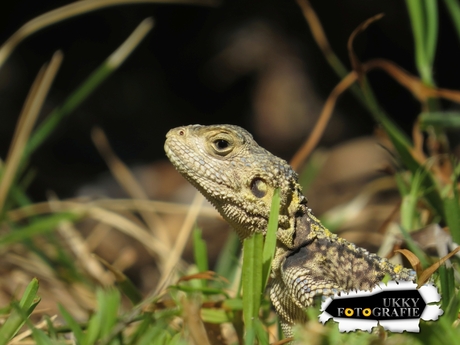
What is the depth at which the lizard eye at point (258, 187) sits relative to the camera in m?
2.27

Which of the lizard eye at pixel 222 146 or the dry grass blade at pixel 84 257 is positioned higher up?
the lizard eye at pixel 222 146

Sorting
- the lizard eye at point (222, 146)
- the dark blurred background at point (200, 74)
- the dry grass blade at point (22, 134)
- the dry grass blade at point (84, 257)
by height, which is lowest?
the dry grass blade at point (84, 257)

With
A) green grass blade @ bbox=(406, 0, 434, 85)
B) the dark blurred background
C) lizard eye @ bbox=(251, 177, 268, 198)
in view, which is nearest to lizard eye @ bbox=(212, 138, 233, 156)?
lizard eye @ bbox=(251, 177, 268, 198)

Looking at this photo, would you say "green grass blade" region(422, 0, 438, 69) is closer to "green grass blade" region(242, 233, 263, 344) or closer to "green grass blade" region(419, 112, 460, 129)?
"green grass blade" region(419, 112, 460, 129)

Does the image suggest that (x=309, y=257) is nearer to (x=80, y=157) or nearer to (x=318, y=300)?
(x=318, y=300)

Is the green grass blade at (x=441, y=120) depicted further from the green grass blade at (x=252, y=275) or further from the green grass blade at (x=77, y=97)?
the green grass blade at (x=77, y=97)

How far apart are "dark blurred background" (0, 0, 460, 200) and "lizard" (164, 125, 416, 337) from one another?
14.7ft

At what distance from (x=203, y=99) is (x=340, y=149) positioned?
1888 mm

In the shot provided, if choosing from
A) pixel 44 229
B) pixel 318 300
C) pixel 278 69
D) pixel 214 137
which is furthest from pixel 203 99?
pixel 318 300

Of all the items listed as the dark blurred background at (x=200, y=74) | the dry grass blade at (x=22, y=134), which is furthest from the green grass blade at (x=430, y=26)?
the dark blurred background at (x=200, y=74)

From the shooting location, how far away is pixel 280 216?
87.0 inches

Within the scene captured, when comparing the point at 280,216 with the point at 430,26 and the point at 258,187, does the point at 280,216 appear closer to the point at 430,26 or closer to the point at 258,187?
the point at 258,187

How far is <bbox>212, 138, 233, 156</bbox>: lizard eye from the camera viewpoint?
2.35 metres

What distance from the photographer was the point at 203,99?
7570 mm
